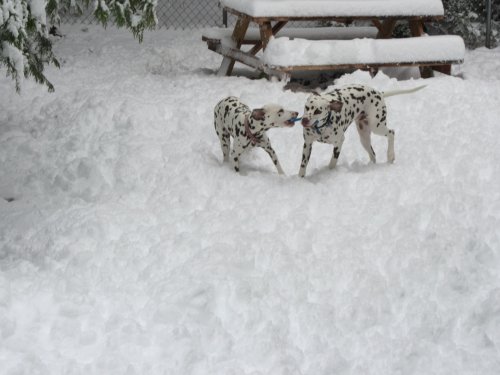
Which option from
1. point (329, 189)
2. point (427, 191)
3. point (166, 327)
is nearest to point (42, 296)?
point (166, 327)

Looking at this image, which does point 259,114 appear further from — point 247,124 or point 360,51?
point 360,51

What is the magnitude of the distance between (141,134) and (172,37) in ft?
18.0

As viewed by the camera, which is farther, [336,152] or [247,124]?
[336,152]

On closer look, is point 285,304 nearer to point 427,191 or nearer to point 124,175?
point 427,191

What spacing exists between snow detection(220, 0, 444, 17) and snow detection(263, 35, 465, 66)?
0.32 metres

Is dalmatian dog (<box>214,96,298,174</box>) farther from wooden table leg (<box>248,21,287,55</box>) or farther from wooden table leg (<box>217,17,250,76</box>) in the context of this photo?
wooden table leg (<box>217,17,250,76</box>)

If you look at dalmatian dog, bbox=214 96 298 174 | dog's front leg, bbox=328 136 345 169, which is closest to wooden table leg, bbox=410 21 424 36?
dog's front leg, bbox=328 136 345 169

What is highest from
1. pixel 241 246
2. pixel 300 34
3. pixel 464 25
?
pixel 300 34

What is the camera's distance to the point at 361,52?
9008 mm

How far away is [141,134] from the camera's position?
7.46m

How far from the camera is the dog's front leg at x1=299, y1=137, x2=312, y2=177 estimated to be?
6430 millimetres

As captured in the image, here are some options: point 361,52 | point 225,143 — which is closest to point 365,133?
point 225,143

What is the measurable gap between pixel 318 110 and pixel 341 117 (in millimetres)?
270

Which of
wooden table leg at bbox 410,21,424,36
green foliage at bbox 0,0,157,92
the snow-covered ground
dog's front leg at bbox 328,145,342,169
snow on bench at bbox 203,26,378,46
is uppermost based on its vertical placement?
green foliage at bbox 0,0,157,92
